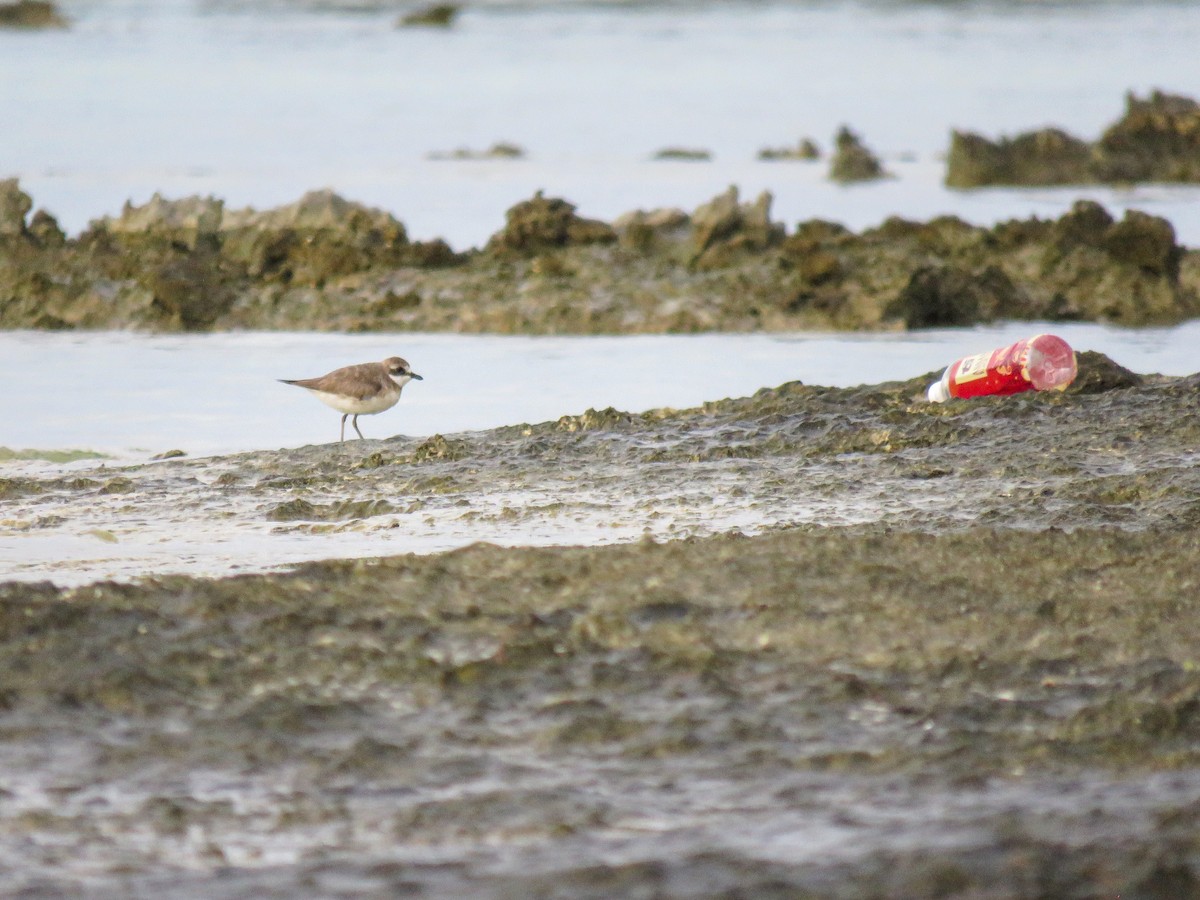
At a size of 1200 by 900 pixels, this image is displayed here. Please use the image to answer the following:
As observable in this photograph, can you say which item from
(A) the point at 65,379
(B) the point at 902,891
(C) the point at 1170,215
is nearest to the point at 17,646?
(B) the point at 902,891

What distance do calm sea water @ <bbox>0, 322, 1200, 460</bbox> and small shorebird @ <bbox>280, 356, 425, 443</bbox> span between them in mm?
325

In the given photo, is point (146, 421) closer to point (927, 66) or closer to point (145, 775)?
point (145, 775)

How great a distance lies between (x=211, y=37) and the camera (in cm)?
8094

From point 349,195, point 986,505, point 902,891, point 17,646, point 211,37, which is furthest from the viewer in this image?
point 211,37

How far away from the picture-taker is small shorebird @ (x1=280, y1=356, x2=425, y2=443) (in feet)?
29.9

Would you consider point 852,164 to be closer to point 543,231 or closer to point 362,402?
point 543,231

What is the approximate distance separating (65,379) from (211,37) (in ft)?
238

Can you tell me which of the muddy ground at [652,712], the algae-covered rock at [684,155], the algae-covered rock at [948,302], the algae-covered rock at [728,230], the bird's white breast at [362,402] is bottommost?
the muddy ground at [652,712]

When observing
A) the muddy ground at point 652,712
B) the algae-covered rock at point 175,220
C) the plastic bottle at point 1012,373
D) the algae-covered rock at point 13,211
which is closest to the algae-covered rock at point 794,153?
the algae-covered rock at point 175,220

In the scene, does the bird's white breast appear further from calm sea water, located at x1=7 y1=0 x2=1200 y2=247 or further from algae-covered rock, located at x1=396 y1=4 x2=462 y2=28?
algae-covered rock, located at x1=396 y1=4 x2=462 y2=28

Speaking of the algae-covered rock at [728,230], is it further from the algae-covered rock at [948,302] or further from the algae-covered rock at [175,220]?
the algae-covered rock at [175,220]

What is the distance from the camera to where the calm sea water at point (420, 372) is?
9.77 meters

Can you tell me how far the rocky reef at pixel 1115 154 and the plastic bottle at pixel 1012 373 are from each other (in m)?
14.6

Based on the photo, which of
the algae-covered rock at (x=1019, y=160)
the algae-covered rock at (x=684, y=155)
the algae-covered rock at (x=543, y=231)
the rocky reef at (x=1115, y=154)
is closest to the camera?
the algae-covered rock at (x=543, y=231)
